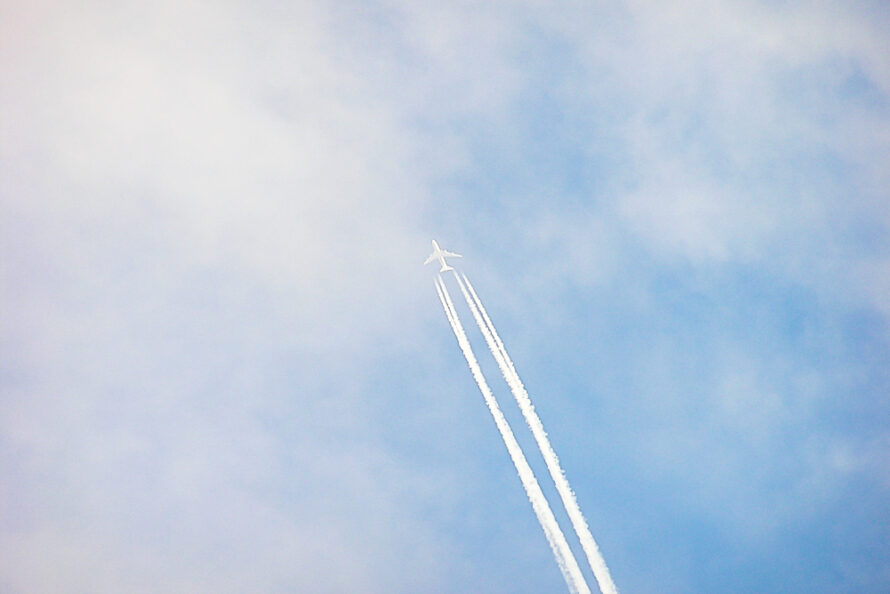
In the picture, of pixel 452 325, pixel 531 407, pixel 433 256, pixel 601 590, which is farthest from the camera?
pixel 433 256

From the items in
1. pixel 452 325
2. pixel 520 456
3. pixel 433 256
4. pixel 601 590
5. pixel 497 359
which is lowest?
pixel 601 590

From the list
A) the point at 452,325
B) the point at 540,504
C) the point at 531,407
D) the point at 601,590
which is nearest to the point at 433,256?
the point at 452,325

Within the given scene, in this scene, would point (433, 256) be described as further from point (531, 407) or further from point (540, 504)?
point (540, 504)

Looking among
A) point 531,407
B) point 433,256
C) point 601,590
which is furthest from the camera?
point 433,256

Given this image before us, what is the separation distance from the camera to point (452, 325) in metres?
79.3

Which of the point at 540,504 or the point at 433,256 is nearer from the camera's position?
the point at 540,504

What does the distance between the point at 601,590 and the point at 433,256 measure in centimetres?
3990

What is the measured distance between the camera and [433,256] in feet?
283

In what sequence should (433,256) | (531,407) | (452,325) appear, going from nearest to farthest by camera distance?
(531,407) < (452,325) < (433,256)

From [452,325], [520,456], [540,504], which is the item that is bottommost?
[540,504]

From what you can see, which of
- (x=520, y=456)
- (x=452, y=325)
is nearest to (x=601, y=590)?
(x=520, y=456)

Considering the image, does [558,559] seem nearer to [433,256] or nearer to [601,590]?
[601,590]

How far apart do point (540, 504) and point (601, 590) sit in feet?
28.5

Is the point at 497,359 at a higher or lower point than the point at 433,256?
lower
